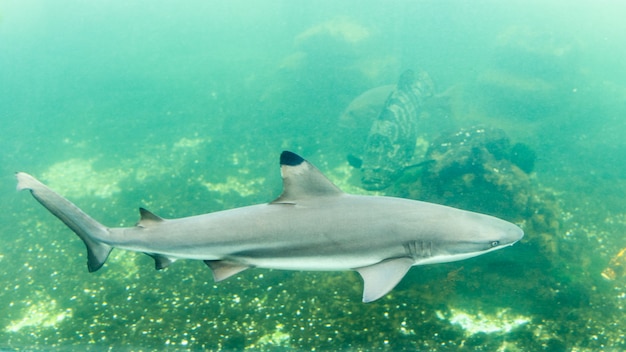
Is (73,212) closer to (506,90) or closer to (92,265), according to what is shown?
(92,265)

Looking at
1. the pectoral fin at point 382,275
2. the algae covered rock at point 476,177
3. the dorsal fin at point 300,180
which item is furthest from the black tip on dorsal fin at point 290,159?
the algae covered rock at point 476,177

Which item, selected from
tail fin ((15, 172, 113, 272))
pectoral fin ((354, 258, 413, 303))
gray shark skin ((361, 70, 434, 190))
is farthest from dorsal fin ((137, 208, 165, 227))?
gray shark skin ((361, 70, 434, 190))

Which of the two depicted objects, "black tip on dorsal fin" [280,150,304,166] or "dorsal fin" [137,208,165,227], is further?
"dorsal fin" [137,208,165,227]

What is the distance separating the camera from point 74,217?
445 cm

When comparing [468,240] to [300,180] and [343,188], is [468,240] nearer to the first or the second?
[300,180]

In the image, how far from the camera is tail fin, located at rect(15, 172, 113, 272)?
440cm

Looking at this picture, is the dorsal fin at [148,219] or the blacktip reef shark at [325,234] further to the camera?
the dorsal fin at [148,219]

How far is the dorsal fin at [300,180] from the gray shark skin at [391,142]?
694cm

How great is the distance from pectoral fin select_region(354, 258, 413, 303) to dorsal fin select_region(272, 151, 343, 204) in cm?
94

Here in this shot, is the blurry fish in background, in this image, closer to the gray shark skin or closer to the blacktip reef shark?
the gray shark skin

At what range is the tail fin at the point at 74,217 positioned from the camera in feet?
14.4

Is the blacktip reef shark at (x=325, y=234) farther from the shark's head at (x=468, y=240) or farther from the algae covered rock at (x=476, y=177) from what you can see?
the algae covered rock at (x=476, y=177)

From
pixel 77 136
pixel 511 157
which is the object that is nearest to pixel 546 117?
pixel 511 157

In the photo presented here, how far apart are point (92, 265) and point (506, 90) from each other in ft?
62.9
